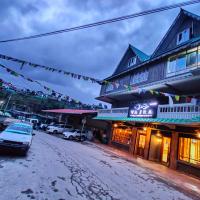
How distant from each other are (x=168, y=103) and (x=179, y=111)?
160 inches

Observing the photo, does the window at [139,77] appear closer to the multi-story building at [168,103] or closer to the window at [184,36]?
the multi-story building at [168,103]

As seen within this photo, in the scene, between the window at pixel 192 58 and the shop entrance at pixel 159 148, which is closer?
the window at pixel 192 58

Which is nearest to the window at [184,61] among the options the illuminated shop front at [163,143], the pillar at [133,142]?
the illuminated shop front at [163,143]

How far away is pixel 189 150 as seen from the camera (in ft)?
47.6

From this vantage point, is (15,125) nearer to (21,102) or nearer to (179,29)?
(179,29)

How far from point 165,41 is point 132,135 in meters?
11.2

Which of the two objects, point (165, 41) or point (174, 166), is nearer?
point (174, 166)

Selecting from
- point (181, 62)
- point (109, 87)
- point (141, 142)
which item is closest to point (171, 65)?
point (181, 62)

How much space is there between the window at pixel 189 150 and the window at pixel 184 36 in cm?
954

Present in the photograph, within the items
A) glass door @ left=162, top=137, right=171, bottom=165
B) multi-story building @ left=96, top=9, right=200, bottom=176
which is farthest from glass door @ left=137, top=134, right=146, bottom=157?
glass door @ left=162, top=137, right=171, bottom=165

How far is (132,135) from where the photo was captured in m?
21.2

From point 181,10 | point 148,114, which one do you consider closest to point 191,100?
point 148,114

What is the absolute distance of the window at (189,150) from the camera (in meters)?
13.9

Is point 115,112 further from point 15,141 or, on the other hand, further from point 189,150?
point 15,141
